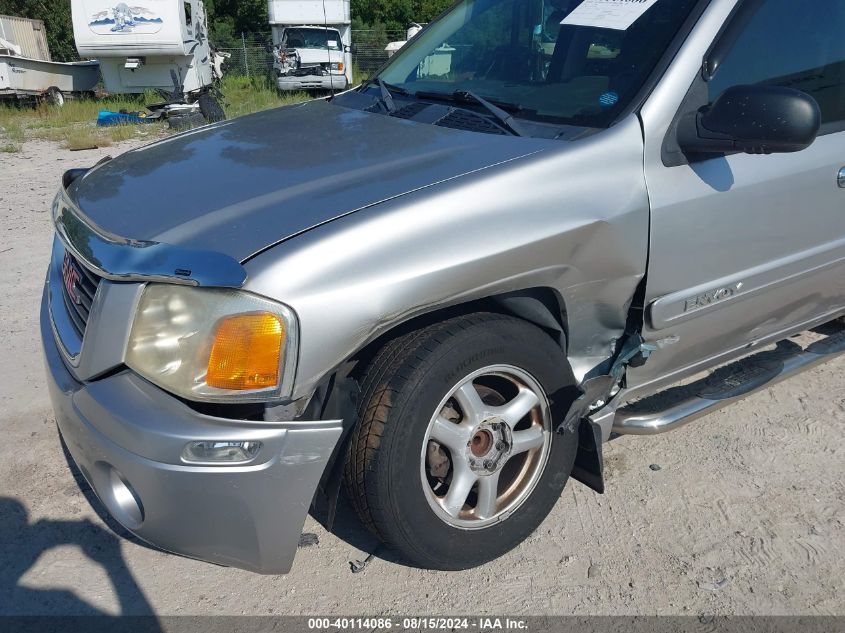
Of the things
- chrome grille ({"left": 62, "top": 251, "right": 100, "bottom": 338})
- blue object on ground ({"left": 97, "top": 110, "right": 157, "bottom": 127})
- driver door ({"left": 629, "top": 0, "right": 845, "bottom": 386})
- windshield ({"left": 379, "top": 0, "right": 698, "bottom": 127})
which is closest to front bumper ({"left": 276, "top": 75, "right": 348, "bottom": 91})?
blue object on ground ({"left": 97, "top": 110, "right": 157, "bottom": 127})

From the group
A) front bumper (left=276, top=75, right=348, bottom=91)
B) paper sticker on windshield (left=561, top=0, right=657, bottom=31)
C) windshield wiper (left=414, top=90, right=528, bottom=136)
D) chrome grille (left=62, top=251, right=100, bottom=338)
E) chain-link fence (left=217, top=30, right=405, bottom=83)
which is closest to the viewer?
chrome grille (left=62, top=251, right=100, bottom=338)

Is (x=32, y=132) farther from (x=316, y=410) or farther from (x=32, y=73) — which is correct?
(x=316, y=410)

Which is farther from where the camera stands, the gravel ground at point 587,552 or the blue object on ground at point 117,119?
the blue object on ground at point 117,119

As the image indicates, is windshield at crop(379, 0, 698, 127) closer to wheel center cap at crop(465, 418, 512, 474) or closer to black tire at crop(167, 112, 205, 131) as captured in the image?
wheel center cap at crop(465, 418, 512, 474)

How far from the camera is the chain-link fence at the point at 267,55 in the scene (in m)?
23.5

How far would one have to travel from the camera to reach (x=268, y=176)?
2340mm

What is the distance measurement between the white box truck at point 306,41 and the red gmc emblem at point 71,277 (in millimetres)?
16733

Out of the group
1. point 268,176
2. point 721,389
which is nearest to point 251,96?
point 268,176

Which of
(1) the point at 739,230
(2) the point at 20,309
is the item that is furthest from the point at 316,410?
(2) the point at 20,309

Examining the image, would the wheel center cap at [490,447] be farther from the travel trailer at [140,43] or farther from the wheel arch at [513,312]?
the travel trailer at [140,43]

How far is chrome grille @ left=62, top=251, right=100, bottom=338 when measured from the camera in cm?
220

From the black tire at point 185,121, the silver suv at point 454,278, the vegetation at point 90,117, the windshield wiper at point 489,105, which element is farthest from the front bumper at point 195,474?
the black tire at point 185,121

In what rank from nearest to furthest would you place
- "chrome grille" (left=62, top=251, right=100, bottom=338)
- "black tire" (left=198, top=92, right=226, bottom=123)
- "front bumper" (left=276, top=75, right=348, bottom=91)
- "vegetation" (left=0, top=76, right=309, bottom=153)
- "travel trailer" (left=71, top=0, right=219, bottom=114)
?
"chrome grille" (left=62, top=251, right=100, bottom=338) → "vegetation" (left=0, top=76, right=309, bottom=153) → "black tire" (left=198, top=92, right=226, bottom=123) → "travel trailer" (left=71, top=0, right=219, bottom=114) → "front bumper" (left=276, top=75, right=348, bottom=91)

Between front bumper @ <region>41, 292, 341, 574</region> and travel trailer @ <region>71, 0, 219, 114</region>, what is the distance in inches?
544
